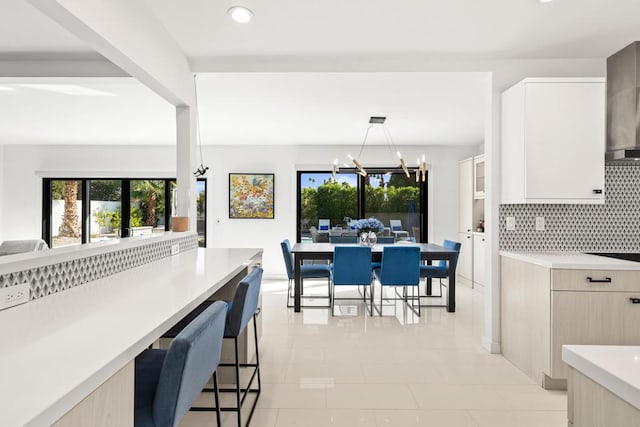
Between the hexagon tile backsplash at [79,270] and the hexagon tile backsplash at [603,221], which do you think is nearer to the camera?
the hexagon tile backsplash at [79,270]

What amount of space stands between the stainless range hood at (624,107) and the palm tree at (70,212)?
25.6 feet

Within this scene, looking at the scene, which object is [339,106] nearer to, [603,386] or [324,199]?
[324,199]

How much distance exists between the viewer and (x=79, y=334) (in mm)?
1090

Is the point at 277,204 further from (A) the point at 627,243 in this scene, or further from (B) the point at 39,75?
(A) the point at 627,243

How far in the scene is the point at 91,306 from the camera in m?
1.41

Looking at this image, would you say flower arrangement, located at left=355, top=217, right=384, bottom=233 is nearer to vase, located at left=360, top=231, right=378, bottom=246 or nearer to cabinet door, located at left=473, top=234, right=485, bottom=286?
vase, located at left=360, top=231, right=378, bottom=246

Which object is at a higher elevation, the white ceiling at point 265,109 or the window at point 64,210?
the white ceiling at point 265,109

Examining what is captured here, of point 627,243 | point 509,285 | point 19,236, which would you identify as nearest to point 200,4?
point 509,285

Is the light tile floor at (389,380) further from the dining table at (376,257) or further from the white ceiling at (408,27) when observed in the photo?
the white ceiling at (408,27)

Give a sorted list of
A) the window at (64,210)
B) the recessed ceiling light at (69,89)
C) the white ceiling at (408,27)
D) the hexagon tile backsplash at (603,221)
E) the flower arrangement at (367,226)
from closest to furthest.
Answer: the white ceiling at (408,27)
the hexagon tile backsplash at (603,221)
the recessed ceiling light at (69,89)
the flower arrangement at (367,226)
the window at (64,210)

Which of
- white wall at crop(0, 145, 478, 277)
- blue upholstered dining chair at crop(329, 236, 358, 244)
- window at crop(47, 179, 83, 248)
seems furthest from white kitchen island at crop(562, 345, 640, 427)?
window at crop(47, 179, 83, 248)

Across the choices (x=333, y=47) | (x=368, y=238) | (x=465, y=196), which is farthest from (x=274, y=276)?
(x=333, y=47)

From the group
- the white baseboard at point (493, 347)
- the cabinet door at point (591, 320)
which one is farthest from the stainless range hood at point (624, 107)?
the white baseboard at point (493, 347)

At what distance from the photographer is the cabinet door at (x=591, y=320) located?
2.50 meters
